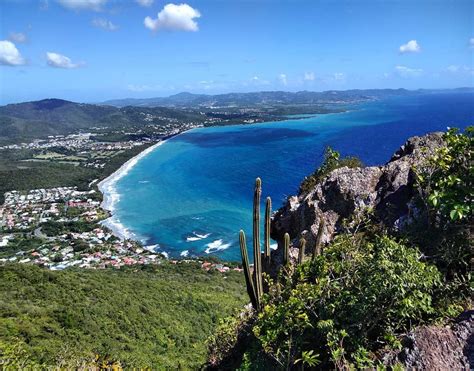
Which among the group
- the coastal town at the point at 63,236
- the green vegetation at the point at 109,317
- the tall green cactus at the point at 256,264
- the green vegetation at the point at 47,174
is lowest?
the coastal town at the point at 63,236

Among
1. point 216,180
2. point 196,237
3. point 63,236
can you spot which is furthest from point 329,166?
point 216,180

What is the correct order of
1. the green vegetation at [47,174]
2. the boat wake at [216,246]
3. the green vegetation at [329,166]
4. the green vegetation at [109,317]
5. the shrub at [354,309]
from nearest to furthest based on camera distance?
the shrub at [354,309] → the green vegetation at [329,166] → the green vegetation at [109,317] → the boat wake at [216,246] → the green vegetation at [47,174]

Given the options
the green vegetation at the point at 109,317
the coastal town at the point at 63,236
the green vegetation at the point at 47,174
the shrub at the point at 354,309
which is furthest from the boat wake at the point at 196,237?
the shrub at the point at 354,309

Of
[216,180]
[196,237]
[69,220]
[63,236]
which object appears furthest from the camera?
[216,180]

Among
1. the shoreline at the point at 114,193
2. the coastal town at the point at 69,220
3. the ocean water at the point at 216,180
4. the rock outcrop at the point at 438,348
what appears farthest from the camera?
the shoreline at the point at 114,193

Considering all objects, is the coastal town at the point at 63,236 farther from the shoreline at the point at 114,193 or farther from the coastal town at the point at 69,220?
the shoreline at the point at 114,193

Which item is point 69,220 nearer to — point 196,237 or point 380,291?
point 196,237

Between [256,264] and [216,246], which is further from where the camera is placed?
[216,246]
